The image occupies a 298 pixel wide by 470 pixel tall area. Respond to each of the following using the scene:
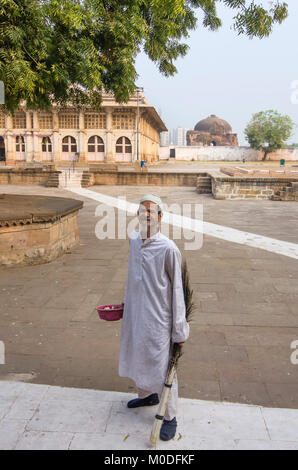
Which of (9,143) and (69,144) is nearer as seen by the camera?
(69,144)

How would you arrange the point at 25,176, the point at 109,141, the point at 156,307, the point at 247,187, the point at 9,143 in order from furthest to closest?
the point at 9,143, the point at 109,141, the point at 25,176, the point at 247,187, the point at 156,307

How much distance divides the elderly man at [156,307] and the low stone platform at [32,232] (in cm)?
425

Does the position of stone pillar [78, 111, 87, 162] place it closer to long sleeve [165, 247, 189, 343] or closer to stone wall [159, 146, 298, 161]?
stone wall [159, 146, 298, 161]

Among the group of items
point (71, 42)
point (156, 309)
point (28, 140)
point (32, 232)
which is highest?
A: point (28, 140)

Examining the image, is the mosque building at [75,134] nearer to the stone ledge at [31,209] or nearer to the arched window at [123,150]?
the arched window at [123,150]

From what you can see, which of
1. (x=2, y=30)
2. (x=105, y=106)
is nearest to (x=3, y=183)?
(x=105, y=106)

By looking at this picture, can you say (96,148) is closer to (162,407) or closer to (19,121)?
(19,121)

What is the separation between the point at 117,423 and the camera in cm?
256

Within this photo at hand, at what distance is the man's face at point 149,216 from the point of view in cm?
246

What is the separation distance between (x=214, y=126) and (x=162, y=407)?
79637 mm

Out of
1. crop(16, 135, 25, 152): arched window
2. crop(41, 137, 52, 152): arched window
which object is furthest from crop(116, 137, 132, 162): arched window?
crop(16, 135, 25, 152): arched window

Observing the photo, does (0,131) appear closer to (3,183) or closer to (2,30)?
(3,183)

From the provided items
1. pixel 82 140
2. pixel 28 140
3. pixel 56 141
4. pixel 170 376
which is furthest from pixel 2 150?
pixel 170 376
